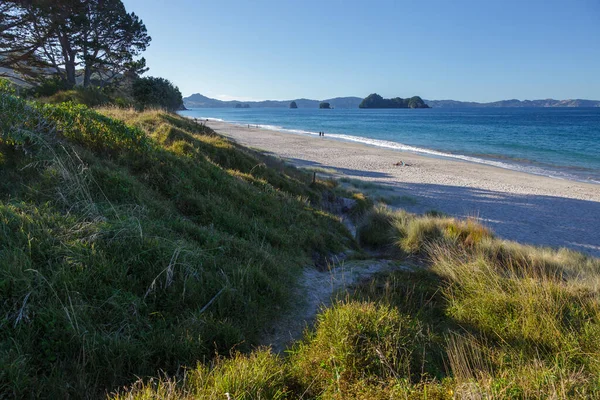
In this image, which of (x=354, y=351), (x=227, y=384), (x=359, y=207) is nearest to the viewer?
(x=227, y=384)

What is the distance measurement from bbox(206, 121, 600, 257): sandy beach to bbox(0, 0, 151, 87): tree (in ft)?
60.8

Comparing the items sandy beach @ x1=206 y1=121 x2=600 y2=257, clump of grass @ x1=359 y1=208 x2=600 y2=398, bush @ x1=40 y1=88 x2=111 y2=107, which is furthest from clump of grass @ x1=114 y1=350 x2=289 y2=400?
bush @ x1=40 y1=88 x2=111 y2=107

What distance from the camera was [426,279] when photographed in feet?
16.6

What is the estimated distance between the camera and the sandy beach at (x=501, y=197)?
41.1ft

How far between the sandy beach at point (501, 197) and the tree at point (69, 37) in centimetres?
1852

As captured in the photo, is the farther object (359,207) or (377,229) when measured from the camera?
(359,207)

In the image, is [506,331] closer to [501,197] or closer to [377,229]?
[377,229]

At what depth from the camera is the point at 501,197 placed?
17.4 m

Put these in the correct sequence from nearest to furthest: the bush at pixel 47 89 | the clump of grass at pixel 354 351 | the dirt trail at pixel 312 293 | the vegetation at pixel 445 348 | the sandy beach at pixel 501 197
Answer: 1. the vegetation at pixel 445 348
2. the clump of grass at pixel 354 351
3. the dirt trail at pixel 312 293
4. the sandy beach at pixel 501 197
5. the bush at pixel 47 89

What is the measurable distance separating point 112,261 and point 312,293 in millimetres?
2337

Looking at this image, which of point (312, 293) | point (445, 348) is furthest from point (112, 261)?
point (445, 348)

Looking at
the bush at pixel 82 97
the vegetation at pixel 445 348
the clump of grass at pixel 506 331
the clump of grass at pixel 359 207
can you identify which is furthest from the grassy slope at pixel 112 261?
the bush at pixel 82 97

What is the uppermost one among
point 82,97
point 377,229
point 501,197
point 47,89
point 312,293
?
point 47,89

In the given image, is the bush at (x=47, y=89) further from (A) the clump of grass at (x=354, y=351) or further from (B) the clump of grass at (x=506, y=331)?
(B) the clump of grass at (x=506, y=331)
